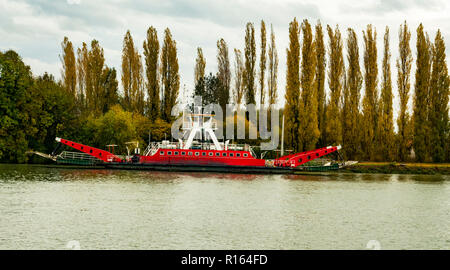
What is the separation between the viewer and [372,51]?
2425 inches

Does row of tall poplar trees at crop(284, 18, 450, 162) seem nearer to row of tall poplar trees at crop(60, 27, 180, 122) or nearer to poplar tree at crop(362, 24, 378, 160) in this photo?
poplar tree at crop(362, 24, 378, 160)

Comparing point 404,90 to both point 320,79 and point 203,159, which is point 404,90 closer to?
point 320,79

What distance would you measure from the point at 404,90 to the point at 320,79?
34.1 feet

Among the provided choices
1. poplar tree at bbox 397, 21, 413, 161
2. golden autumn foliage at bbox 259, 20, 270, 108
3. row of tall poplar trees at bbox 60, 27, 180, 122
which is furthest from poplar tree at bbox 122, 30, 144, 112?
poplar tree at bbox 397, 21, 413, 161

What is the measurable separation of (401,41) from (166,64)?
3079cm

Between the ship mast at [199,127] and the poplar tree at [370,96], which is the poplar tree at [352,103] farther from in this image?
the ship mast at [199,127]

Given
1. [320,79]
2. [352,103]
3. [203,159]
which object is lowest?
[203,159]

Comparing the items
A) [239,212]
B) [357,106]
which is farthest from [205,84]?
[239,212]

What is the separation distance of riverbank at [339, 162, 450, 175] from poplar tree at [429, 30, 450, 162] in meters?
2.31

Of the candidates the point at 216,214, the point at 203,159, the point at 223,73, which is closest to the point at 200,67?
the point at 223,73

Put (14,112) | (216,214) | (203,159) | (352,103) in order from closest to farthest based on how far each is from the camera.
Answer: (216,214) < (203,159) < (14,112) < (352,103)

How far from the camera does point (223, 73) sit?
67.5 m

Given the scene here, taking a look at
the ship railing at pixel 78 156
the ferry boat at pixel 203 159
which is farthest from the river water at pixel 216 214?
the ship railing at pixel 78 156
